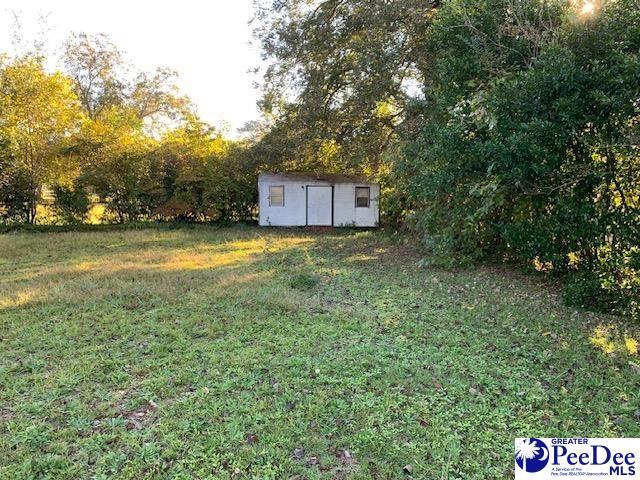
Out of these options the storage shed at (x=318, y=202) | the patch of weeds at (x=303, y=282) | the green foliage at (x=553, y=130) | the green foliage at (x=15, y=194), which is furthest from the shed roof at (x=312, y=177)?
the green foliage at (x=553, y=130)

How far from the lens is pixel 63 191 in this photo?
1298 cm

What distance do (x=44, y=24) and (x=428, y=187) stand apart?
46.5 feet

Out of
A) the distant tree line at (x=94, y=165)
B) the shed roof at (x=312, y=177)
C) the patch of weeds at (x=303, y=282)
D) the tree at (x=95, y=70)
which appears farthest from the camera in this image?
the tree at (x=95, y=70)

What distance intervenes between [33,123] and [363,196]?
10364 millimetres

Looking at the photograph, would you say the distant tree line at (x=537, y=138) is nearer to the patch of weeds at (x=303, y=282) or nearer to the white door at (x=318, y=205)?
the patch of weeds at (x=303, y=282)

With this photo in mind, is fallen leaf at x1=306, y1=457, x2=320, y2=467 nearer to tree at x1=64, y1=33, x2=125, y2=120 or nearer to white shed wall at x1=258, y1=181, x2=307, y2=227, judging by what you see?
white shed wall at x1=258, y1=181, x2=307, y2=227

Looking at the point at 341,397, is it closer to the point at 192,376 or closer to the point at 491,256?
the point at 192,376

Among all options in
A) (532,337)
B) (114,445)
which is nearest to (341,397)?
(114,445)

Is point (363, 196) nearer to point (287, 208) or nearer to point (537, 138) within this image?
point (287, 208)

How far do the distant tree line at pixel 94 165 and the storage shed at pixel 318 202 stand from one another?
88 cm

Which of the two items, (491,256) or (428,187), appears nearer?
(428,187)

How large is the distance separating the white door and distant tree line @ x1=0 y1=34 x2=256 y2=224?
2070 millimetres
